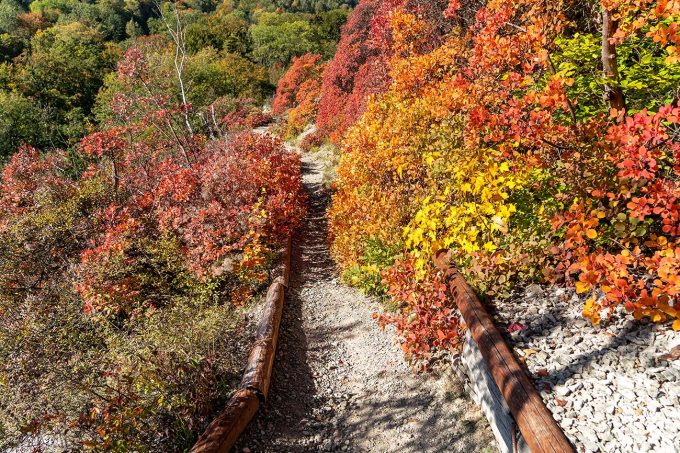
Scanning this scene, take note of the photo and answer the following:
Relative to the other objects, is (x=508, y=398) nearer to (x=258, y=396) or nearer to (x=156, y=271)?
(x=258, y=396)

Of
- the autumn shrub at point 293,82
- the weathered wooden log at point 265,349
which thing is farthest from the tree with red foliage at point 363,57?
the autumn shrub at point 293,82

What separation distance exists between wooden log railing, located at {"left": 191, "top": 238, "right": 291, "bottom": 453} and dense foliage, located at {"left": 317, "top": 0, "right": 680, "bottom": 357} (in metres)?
1.94

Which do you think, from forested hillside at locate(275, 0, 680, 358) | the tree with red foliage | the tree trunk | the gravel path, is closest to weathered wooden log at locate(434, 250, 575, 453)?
the gravel path

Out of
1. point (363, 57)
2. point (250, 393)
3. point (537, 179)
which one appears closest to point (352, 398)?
point (250, 393)

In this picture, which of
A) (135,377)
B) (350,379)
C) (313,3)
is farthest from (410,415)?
(313,3)

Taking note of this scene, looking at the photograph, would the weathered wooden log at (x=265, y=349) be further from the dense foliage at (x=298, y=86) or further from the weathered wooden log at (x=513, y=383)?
the dense foliage at (x=298, y=86)

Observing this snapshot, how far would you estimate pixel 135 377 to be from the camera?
195 inches

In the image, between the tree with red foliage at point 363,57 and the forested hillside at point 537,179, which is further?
the tree with red foliage at point 363,57

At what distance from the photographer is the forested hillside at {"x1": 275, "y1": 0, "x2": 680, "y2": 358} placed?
3.42m

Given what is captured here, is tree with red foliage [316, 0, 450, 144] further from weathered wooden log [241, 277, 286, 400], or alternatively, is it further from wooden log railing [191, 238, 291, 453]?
wooden log railing [191, 238, 291, 453]

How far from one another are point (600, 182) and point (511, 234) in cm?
123

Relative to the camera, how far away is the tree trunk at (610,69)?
4895 millimetres

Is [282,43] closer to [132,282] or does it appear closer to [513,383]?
[132,282]

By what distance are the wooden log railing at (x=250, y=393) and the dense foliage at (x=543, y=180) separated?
6.38 ft
